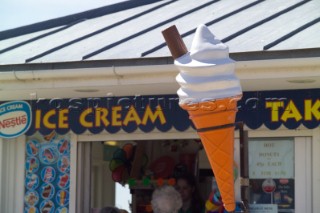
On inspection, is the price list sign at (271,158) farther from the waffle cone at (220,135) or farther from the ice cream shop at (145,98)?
the waffle cone at (220,135)

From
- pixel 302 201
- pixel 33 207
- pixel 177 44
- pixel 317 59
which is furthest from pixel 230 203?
pixel 33 207

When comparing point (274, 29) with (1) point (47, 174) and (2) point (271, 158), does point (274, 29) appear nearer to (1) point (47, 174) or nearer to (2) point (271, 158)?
(2) point (271, 158)

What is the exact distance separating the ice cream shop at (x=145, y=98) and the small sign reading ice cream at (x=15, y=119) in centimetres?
1

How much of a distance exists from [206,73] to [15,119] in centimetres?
417

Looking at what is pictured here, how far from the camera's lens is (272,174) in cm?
795

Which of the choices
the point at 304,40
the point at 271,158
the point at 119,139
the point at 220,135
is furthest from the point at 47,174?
the point at 220,135

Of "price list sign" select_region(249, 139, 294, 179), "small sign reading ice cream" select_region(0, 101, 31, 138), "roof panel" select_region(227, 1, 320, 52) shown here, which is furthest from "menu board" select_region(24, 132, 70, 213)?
"roof panel" select_region(227, 1, 320, 52)

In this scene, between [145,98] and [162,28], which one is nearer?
[145,98]

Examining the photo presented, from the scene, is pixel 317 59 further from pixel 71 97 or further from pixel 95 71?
pixel 71 97

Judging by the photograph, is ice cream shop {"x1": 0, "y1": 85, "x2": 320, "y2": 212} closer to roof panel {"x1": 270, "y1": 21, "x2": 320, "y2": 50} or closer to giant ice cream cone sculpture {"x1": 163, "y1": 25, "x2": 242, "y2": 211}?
roof panel {"x1": 270, "y1": 21, "x2": 320, "y2": 50}

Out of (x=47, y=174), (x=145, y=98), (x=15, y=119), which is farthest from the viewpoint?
(x=47, y=174)

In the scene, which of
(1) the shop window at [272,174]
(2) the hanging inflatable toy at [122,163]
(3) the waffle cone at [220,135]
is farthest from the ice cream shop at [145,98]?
(2) the hanging inflatable toy at [122,163]

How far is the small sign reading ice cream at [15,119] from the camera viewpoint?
8.73 metres

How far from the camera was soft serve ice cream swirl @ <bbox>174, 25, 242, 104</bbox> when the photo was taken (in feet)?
17.0
